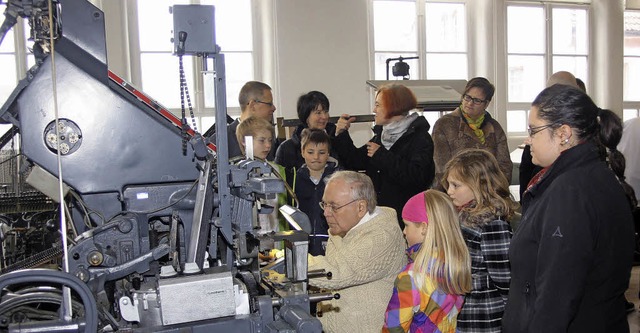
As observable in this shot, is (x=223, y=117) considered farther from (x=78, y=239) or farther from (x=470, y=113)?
(x=470, y=113)

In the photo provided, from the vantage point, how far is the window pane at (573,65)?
890 cm

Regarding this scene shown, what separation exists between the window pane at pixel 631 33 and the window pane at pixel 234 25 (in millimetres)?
5484

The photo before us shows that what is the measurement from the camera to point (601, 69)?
8875 mm

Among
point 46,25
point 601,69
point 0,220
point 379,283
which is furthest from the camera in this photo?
point 601,69

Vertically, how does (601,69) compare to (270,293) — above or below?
above

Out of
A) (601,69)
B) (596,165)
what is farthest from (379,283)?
(601,69)

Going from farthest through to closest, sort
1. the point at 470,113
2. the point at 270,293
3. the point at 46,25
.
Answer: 1. the point at 470,113
2. the point at 46,25
3. the point at 270,293

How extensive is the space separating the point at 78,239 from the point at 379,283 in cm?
99

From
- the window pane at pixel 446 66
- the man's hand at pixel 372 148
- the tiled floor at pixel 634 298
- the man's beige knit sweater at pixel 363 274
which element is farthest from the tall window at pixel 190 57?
the man's beige knit sweater at pixel 363 274

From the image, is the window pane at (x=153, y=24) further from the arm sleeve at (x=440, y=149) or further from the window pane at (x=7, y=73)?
the arm sleeve at (x=440, y=149)

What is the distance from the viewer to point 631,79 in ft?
30.8

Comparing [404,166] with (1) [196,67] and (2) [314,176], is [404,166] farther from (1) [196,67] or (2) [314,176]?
(1) [196,67]

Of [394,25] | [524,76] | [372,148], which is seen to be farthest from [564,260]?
[524,76]

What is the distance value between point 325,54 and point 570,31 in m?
3.90
